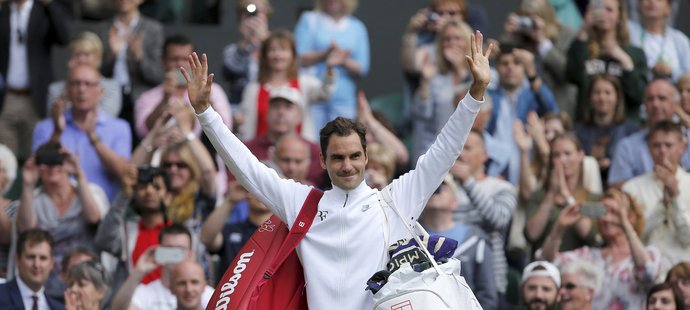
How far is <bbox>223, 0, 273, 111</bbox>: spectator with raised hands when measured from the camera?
13.8 metres

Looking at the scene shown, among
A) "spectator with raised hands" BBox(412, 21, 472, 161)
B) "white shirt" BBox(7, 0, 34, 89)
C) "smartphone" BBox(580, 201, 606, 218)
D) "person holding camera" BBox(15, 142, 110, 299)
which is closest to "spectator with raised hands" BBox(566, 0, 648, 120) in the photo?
"spectator with raised hands" BBox(412, 21, 472, 161)

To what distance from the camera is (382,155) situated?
12047 millimetres

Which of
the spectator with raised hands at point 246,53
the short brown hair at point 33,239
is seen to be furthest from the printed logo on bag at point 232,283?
the spectator with raised hands at point 246,53

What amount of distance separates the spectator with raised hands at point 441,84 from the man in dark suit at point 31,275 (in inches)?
130

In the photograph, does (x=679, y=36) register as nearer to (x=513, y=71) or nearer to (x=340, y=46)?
(x=513, y=71)

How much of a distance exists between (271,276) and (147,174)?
3.78m

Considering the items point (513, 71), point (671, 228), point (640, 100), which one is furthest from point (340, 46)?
point (671, 228)

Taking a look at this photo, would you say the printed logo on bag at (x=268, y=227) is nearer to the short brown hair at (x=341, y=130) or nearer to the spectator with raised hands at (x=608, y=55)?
the short brown hair at (x=341, y=130)

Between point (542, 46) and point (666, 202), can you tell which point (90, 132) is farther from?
point (666, 202)

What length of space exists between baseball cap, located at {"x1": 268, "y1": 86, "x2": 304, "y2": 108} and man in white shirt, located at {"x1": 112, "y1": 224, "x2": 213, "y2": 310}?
5.70 ft

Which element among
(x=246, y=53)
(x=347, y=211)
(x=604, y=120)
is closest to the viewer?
(x=347, y=211)

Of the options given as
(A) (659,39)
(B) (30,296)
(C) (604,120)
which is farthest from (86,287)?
(A) (659,39)

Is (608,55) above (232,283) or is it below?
above

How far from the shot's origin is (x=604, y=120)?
527 inches
